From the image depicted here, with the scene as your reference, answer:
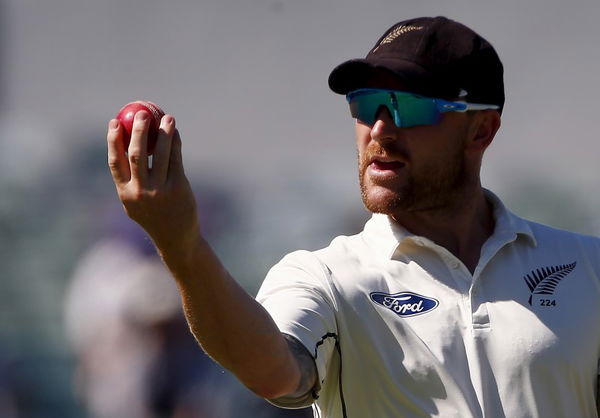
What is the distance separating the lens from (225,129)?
7785mm

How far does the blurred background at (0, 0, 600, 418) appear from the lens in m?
6.68

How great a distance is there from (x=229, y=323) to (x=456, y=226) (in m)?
1.08

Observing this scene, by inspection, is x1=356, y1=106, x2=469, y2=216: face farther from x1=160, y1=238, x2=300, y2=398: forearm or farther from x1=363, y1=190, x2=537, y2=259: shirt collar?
x1=160, y1=238, x2=300, y2=398: forearm

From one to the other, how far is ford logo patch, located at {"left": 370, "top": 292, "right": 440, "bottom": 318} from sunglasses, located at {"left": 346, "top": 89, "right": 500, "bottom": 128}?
45 centimetres

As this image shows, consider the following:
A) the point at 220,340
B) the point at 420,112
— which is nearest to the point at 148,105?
the point at 220,340

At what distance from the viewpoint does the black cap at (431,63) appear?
3.06m

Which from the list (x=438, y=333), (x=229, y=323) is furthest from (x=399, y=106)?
(x=229, y=323)

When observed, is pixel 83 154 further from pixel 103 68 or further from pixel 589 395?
pixel 589 395

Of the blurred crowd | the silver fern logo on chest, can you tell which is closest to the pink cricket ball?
the silver fern logo on chest

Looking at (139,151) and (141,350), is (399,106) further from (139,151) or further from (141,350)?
(141,350)

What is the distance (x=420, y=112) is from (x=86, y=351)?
3.13 meters

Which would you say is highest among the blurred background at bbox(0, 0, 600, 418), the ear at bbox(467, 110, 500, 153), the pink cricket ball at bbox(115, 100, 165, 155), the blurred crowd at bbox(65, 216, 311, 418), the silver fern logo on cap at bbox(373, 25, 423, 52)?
the silver fern logo on cap at bbox(373, 25, 423, 52)

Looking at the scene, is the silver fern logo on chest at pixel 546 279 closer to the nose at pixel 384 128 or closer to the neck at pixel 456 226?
the neck at pixel 456 226

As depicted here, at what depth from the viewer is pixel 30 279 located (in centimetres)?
684
